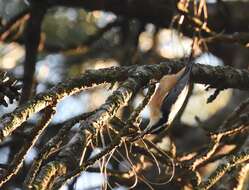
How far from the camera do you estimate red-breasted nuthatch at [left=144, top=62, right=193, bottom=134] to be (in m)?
0.91

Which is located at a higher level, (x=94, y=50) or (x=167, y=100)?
(x=167, y=100)

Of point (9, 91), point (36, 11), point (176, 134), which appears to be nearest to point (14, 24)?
point (36, 11)

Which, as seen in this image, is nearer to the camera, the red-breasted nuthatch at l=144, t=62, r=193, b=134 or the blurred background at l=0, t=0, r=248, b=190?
the red-breasted nuthatch at l=144, t=62, r=193, b=134

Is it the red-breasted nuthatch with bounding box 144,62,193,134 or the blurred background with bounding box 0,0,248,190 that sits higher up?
the red-breasted nuthatch with bounding box 144,62,193,134

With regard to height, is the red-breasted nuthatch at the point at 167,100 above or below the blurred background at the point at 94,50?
above

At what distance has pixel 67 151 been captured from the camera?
87 centimetres

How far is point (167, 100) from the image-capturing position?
915 millimetres

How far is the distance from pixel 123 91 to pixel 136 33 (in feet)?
3.54

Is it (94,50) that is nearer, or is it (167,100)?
(167,100)

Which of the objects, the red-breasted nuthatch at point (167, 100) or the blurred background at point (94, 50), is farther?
the blurred background at point (94, 50)

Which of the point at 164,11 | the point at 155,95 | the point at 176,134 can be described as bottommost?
the point at 176,134

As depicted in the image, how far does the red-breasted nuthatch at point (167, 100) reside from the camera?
91 centimetres

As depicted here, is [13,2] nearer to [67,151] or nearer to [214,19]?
[214,19]

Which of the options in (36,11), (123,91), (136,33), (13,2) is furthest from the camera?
(13,2)
